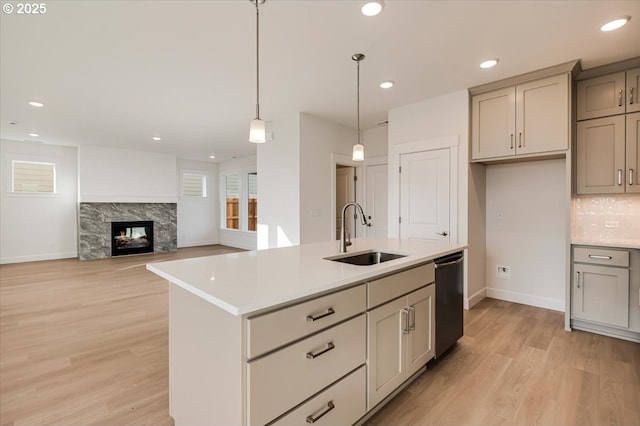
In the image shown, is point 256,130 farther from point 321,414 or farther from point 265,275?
point 321,414

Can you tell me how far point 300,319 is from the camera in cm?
129

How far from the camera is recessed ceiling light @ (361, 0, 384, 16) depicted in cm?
205

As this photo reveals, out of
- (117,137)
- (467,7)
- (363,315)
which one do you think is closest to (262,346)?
(363,315)

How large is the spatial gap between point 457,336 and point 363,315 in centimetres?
143

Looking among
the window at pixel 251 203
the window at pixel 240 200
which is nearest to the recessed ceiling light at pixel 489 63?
the window at pixel 240 200

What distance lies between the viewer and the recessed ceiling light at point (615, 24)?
225 centimetres

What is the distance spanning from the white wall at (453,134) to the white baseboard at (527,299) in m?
0.20

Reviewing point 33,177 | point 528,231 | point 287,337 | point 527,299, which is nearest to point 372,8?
point 287,337

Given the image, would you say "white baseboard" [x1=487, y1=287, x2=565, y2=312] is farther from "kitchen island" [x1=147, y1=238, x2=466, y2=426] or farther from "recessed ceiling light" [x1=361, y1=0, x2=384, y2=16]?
"recessed ceiling light" [x1=361, y1=0, x2=384, y2=16]

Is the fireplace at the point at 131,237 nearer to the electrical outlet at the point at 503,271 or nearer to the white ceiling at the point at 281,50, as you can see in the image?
the white ceiling at the point at 281,50

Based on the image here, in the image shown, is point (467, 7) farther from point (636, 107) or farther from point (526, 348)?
point (526, 348)

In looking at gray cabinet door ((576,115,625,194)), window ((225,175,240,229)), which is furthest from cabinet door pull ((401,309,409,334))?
window ((225,175,240,229))

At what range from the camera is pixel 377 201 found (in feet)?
17.7

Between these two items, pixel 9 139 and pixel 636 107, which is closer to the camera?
pixel 636 107
